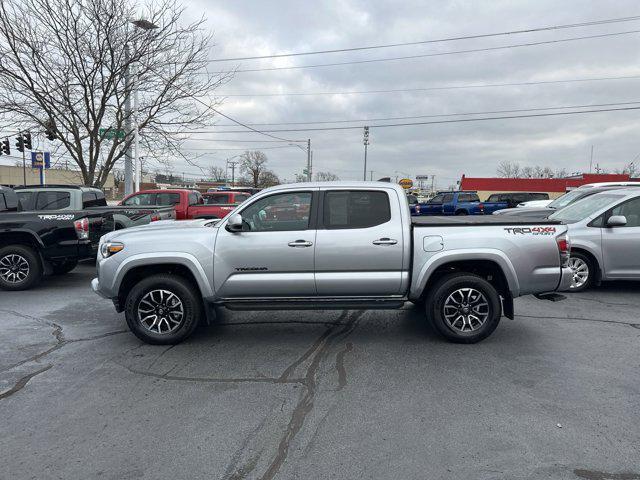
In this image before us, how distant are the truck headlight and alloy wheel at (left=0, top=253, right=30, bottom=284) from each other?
401 centimetres

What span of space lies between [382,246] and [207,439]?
2667mm

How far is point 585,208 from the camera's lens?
8.15 metres

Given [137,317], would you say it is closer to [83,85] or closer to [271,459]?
[271,459]

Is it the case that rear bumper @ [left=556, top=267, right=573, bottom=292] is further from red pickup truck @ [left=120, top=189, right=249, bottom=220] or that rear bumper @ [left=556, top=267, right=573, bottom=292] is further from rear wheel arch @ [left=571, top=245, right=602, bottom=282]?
red pickup truck @ [left=120, top=189, right=249, bottom=220]

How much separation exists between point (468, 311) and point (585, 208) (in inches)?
185

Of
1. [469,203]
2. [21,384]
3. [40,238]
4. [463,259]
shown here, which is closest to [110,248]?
[21,384]

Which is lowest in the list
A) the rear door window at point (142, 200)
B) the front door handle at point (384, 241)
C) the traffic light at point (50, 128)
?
the front door handle at point (384, 241)

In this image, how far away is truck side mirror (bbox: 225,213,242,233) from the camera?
15.8ft

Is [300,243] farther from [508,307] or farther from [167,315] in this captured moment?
[508,307]

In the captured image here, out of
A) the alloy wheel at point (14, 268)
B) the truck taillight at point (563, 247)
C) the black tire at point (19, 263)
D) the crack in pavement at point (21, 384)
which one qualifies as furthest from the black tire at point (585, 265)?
the alloy wheel at point (14, 268)

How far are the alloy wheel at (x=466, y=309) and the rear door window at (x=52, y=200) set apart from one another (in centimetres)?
815

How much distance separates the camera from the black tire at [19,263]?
A: 315 inches

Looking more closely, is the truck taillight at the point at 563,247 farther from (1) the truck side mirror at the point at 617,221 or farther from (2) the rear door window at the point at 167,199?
(2) the rear door window at the point at 167,199

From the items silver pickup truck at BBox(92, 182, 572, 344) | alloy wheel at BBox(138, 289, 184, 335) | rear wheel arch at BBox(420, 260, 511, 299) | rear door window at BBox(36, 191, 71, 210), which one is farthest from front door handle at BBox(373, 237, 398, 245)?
rear door window at BBox(36, 191, 71, 210)
